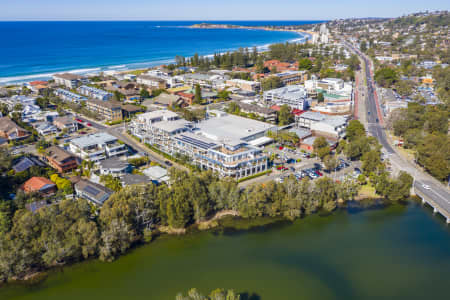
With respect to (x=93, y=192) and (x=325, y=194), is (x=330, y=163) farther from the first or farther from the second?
(x=93, y=192)

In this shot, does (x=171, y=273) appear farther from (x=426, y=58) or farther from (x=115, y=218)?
(x=426, y=58)

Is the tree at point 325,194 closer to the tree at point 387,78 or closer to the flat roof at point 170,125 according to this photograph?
the flat roof at point 170,125

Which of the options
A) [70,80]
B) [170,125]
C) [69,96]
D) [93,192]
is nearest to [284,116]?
[170,125]

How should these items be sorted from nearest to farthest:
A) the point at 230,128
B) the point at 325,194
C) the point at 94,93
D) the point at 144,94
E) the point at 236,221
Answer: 1. the point at 236,221
2. the point at 325,194
3. the point at 230,128
4. the point at 94,93
5. the point at 144,94

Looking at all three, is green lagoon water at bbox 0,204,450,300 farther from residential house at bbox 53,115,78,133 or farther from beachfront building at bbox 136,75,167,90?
beachfront building at bbox 136,75,167,90

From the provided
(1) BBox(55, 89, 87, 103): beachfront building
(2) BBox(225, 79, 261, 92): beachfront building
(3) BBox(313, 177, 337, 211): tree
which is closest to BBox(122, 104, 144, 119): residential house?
(1) BBox(55, 89, 87, 103): beachfront building

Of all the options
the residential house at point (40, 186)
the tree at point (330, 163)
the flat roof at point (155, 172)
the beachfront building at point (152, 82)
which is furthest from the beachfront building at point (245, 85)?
the residential house at point (40, 186)
